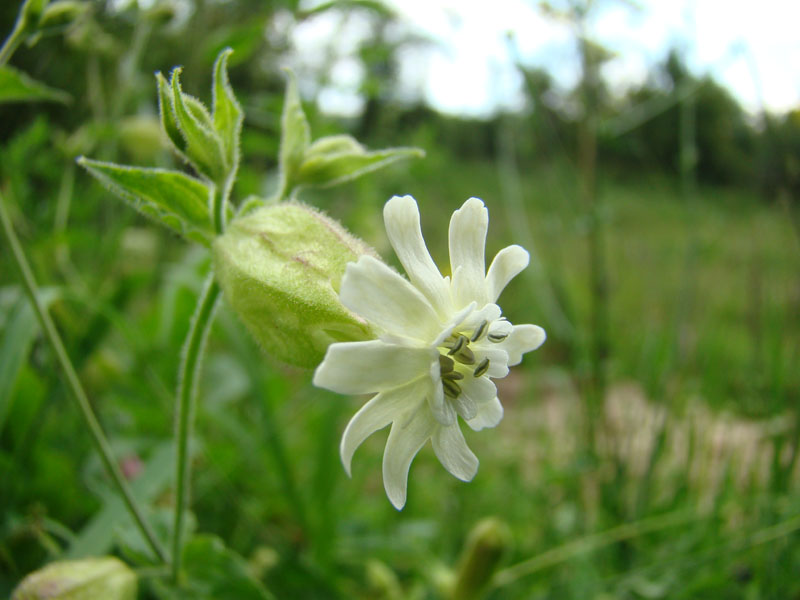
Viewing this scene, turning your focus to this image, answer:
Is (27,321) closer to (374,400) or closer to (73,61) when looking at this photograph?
(374,400)

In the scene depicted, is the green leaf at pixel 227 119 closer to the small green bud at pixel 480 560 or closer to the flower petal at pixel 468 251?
the flower petal at pixel 468 251

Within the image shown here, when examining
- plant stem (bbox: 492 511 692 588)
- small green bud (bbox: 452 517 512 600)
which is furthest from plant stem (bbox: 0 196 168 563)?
plant stem (bbox: 492 511 692 588)

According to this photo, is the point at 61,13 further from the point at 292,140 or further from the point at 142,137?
the point at 142,137

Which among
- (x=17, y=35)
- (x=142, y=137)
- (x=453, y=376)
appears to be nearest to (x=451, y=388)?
(x=453, y=376)

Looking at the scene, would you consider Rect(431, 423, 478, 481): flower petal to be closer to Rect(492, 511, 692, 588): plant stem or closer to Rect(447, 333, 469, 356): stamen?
Rect(447, 333, 469, 356): stamen

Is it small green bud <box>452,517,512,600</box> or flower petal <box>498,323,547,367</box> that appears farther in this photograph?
small green bud <box>452,517,512,600</box>

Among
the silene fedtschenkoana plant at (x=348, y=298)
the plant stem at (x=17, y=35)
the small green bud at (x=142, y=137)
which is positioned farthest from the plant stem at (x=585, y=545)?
the small green bud at (x=142, y=137)
